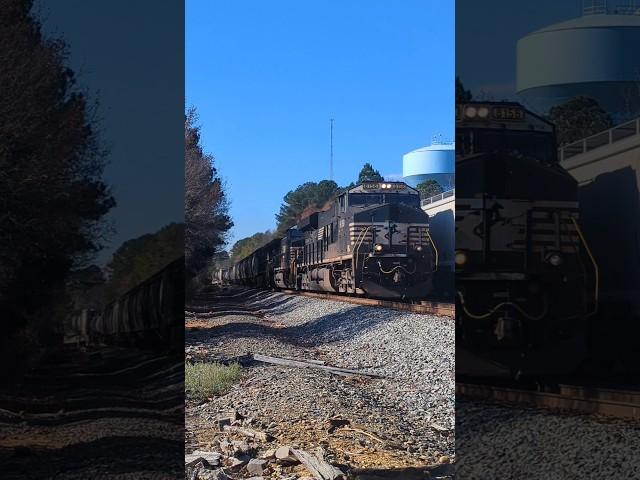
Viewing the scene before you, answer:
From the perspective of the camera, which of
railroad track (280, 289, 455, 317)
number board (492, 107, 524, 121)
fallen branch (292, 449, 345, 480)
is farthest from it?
railroad track (280, 289, 455, 317)

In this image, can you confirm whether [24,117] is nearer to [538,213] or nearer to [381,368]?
[538,213]

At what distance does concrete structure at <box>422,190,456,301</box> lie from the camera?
752 inches

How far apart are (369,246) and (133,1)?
619 inches

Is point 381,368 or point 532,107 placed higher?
point 532,107

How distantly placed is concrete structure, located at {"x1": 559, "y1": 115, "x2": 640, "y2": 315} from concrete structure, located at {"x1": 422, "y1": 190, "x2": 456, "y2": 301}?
14834 mm

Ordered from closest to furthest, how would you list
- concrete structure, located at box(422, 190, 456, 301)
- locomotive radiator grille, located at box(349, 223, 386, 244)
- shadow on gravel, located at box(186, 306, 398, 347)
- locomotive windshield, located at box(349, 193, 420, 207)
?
shadow on gravel, located at box(186, 306, 398, 347) < concrete structure, located at box(422, 190, 456, 301) < locomotive radiator grille, located at box(349, 223, 386, 244) < locomotive windshield, located at box(349, 193, 420, 207)

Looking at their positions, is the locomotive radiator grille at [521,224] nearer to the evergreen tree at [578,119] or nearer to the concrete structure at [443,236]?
the evergreen tree at [578,119]

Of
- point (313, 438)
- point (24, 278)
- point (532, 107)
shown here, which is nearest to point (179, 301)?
point (24, 278)

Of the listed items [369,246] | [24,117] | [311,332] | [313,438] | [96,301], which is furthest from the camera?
[369,246]

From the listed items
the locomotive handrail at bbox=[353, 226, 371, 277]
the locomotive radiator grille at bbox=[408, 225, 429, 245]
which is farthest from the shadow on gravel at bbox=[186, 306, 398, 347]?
the locomotive radiator grille at bbox=[408, 225, 429, 245]

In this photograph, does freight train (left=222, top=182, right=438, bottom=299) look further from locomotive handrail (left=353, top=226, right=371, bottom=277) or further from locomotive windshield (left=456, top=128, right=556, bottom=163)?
locomotive windshield (left=456, top=128, right=556, bottom=163)

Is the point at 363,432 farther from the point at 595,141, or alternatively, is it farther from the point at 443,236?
the point at 443,236

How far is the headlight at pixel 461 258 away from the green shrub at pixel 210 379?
7178mm

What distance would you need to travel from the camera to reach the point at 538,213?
151 inches
